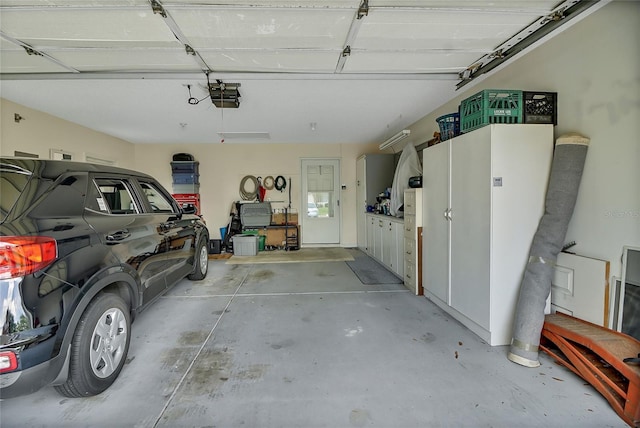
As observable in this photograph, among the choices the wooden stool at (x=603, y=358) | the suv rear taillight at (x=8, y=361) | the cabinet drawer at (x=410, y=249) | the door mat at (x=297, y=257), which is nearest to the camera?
the suv rear taillight at (x=8, y=361)

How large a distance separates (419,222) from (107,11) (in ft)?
11.5

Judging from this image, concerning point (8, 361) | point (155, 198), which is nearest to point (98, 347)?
point (8, 361)

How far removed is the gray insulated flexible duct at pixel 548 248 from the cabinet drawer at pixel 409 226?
4.98 feet

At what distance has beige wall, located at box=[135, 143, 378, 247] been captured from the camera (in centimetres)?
689

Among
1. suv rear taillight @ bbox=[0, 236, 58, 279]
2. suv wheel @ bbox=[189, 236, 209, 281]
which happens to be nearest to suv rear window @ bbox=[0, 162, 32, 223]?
suv rear taillight @ bbox=[0, 236, 58, 279]

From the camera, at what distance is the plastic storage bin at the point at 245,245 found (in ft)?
19.8

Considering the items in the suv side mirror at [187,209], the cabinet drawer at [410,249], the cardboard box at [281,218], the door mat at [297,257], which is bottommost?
the door mat at [297,257]

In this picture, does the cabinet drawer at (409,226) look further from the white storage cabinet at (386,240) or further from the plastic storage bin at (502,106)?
the plastic storage bin at (502,106)

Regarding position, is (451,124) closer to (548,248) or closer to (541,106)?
(541,106)

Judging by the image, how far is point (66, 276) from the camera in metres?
1.48

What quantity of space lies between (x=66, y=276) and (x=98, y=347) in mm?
558

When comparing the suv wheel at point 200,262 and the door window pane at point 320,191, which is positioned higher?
→ the door window pane at point 320,191

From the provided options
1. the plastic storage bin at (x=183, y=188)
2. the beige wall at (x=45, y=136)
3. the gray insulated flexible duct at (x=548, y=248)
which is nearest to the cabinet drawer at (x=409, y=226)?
the gray insulated flexible duct at (x=548, y=248)

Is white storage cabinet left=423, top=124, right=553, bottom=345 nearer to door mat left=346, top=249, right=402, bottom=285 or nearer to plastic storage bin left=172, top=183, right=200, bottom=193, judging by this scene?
door mat left=346, top=249, right=402, bottom=285
